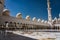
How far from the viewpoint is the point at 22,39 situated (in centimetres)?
322

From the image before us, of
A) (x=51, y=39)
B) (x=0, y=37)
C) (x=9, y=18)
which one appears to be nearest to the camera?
(x=51, y=39)

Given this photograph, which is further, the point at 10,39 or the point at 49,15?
the point at 49,15

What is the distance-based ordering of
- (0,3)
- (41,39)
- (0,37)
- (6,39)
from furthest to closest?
(0,3)
(0,37)
(6,39)
(41,39)

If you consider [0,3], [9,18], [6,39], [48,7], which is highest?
[48,7]

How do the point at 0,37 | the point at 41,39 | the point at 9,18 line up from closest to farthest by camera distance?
the point at 41,39, the point at 0,37, the point at 9,18

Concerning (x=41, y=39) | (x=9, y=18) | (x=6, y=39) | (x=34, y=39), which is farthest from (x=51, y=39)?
(x=9, y=18)

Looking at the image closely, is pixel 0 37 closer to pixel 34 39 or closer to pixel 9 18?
pixel 34 39

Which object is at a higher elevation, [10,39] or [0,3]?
[0,3]

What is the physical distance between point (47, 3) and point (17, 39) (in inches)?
762

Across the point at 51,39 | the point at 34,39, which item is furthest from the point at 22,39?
the point at 51,39

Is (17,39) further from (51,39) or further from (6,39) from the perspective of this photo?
(51,39)

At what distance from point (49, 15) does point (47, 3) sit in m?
2.84

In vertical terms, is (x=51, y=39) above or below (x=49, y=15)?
below

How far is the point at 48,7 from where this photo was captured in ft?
67.6
